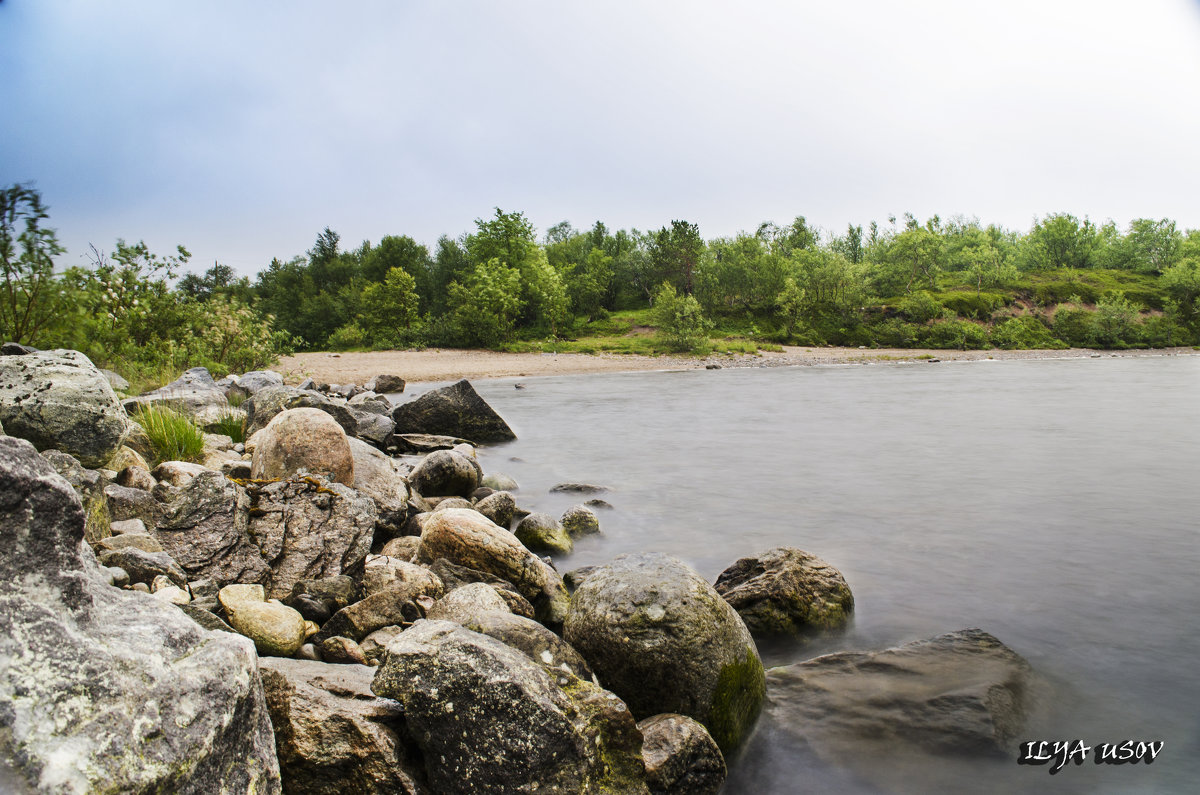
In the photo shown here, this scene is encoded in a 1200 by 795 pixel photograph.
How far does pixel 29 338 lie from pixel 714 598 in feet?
38.6

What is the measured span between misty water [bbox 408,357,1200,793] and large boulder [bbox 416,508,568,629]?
1.80 metres

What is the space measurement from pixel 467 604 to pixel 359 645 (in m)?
0.76

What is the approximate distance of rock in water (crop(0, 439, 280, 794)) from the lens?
1.91 meters

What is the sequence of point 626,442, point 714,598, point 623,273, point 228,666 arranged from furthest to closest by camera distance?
1. point 623,273
2. point 626,442
3. point 714,598
4. point 228,666

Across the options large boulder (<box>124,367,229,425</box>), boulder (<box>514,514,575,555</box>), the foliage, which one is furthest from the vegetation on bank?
boulder (<box>514,514,575,555</box>)

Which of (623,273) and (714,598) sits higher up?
(623,273)

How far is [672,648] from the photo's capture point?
4410mm

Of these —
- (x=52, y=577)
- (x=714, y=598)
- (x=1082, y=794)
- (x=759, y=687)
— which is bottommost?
(x=1082, y=794)

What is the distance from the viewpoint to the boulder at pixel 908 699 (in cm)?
466

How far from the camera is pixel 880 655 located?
5.73 m

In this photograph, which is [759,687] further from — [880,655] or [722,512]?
[722,512]

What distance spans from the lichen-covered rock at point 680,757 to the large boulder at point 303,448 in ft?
15.3

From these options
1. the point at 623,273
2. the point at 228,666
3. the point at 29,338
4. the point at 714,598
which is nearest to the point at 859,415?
the point at 714,598

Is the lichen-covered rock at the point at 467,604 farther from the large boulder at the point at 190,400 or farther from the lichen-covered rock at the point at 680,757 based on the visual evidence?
the large boulder at the point at 190,400
